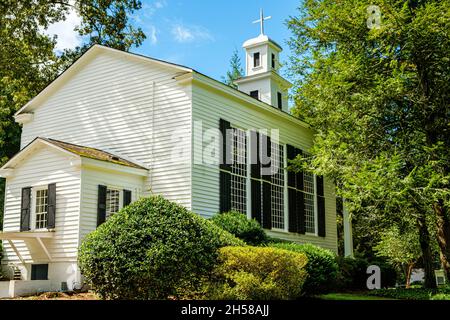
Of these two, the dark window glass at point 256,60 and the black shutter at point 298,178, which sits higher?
the dark window glass at point 256,60

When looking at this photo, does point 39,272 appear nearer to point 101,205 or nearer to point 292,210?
point 101,205

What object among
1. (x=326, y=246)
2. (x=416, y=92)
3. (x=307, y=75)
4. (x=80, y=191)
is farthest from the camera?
(x=326, y=246)

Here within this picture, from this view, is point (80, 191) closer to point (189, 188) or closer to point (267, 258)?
point (189, 188)

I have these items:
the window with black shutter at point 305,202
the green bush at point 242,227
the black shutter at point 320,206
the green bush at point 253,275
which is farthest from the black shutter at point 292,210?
the green bush at point 253,275

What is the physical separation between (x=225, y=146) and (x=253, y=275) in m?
7.32

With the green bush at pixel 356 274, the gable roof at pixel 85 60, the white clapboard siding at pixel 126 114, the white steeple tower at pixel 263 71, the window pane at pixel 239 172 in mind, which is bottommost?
the green bush at pixel 356 274

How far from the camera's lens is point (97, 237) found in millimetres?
12180

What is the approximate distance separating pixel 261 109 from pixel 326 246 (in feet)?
27.2

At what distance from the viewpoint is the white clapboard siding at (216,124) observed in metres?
17.7

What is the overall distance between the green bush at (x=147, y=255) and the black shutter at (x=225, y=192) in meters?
5.76

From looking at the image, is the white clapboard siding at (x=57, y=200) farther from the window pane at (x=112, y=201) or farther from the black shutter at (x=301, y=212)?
the black shutter at (x=301, y=212)

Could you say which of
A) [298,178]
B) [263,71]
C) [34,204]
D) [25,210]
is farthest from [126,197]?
[263,71]

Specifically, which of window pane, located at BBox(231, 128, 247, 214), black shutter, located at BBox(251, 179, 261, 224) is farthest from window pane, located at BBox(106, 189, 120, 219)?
black shutter, located at BBox(251, 179, 261, 224)

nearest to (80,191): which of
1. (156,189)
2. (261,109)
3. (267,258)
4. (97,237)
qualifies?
(156,189)
